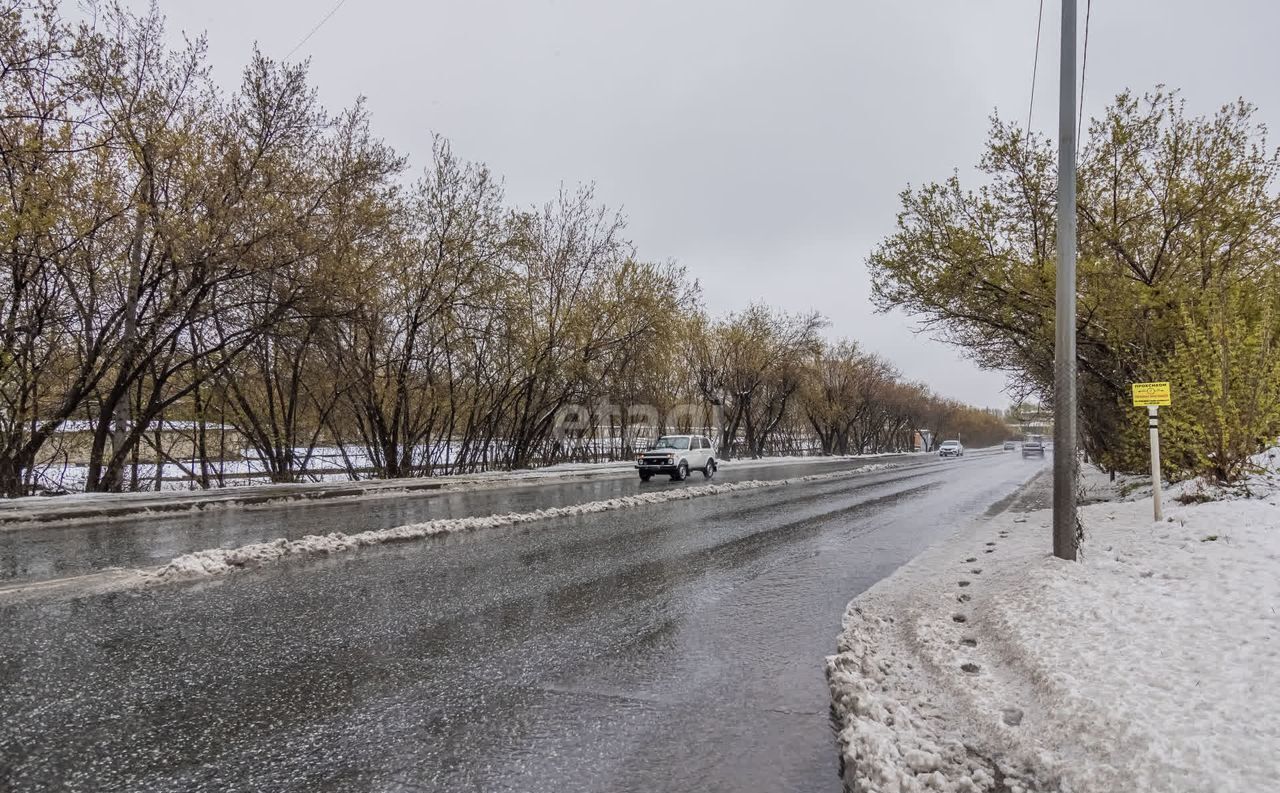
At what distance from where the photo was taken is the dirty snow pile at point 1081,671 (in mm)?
3178

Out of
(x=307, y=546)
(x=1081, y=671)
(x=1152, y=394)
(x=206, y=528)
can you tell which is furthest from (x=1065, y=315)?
(x=206, y=528)

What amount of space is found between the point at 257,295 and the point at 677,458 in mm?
16219

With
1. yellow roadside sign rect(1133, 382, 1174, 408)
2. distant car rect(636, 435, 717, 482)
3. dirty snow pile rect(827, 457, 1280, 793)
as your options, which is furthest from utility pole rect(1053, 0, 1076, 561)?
distant car rect(636, 435, 717, 482)

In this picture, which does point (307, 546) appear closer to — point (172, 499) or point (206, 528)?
point (206, 528)

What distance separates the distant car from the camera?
1067 inches

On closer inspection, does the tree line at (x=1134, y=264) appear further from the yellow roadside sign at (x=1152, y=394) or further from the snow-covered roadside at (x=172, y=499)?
the snow-covered roadside at (x=172, y=499)

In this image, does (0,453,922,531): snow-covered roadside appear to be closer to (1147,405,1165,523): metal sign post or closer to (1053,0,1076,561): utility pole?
(1053,0,1076,561): utility pole

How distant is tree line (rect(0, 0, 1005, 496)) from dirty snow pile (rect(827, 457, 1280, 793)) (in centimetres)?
1680

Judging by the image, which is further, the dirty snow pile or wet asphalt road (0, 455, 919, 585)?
wet asphalt road (0, 455, 919, 585)

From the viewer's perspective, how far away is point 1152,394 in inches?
348

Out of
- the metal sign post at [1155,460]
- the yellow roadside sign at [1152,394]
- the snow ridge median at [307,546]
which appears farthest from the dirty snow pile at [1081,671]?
the snow ridge median at [307,546]

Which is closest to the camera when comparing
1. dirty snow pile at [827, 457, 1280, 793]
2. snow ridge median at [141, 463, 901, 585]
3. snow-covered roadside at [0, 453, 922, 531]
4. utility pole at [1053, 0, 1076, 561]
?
dirty snow pile at [827, 457, 1280, 793]

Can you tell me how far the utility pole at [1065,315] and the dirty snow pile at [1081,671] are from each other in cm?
56

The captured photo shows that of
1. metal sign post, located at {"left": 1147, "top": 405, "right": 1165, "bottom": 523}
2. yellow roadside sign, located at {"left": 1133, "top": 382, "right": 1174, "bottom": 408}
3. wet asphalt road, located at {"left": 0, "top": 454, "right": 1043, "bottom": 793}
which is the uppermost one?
yellow roadside sign, located at {"left": 1133, "top": 382, "right": 1174, "bottom": 408}
